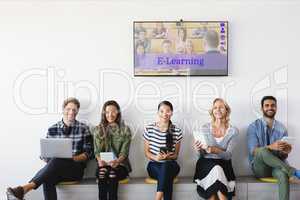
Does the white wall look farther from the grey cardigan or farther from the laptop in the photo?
the laptop

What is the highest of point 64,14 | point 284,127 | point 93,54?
point 64,14

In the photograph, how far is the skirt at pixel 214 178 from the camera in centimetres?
391

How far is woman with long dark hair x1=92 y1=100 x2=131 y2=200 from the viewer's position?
13.3 feet

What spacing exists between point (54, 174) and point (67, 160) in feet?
0.71

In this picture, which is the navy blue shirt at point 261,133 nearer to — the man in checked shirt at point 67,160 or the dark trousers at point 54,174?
the man in checked shirt at point 67,160

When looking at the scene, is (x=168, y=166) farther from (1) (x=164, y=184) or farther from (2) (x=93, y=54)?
(2) (x=93, y=54)

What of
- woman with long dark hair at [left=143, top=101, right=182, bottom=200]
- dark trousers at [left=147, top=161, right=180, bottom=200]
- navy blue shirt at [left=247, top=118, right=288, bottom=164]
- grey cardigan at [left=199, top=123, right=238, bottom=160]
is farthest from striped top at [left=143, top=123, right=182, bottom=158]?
navy blue shirt at [left=247, top=118, right=288, bottom=164]

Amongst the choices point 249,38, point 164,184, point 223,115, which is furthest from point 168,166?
point 249,38

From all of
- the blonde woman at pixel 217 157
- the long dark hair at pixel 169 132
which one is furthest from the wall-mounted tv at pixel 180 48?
the blonde woman at pixel 217 157

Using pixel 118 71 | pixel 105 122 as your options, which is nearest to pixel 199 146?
pixel 105 122

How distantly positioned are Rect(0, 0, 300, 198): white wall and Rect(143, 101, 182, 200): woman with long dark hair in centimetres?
27

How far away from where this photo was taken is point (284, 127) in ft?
14.7

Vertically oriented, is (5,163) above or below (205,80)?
below

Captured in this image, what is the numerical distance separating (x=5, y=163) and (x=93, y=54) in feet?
5.68
